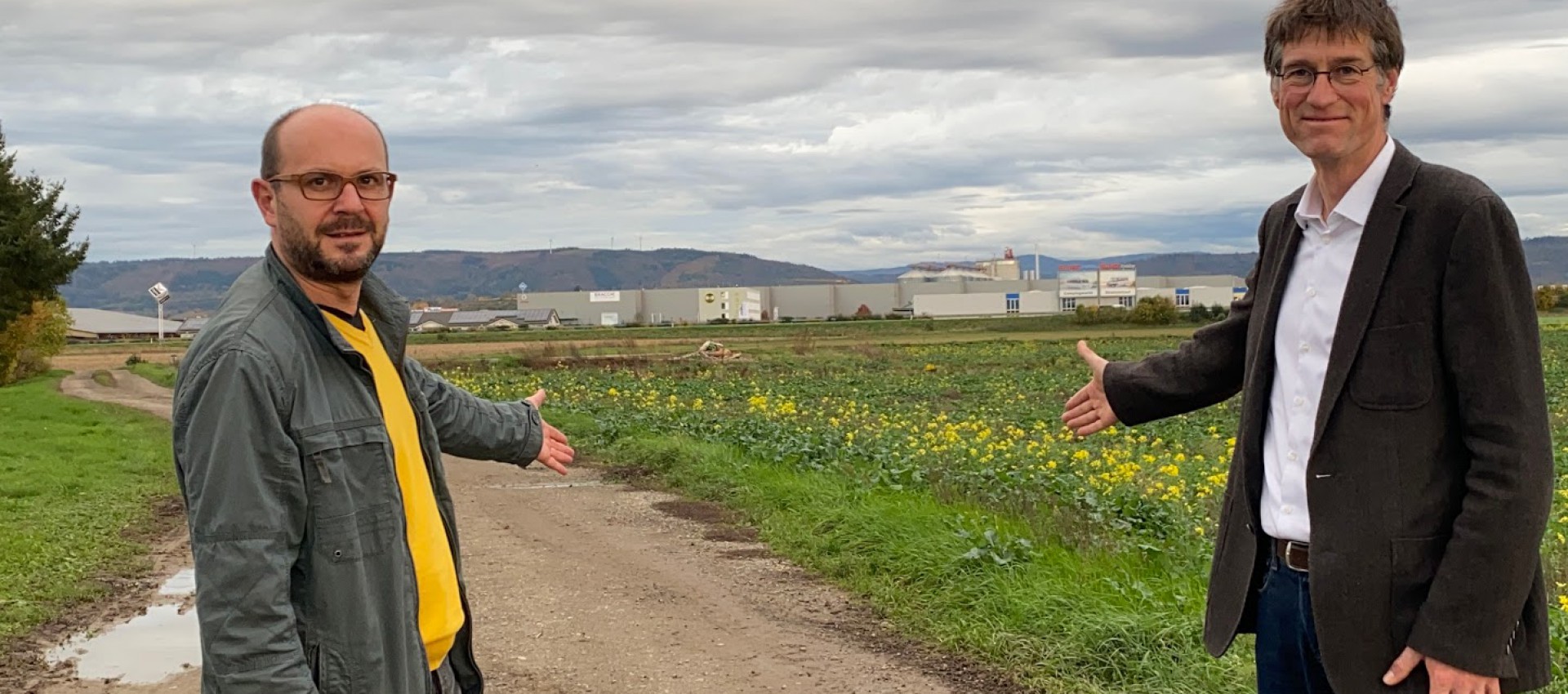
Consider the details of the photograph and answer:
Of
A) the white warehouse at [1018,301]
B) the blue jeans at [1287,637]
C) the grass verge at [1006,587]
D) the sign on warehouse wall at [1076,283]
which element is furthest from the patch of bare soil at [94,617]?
the sign on warehouse wall at [1076,283]

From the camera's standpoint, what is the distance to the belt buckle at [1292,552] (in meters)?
3.07

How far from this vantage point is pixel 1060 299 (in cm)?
13912

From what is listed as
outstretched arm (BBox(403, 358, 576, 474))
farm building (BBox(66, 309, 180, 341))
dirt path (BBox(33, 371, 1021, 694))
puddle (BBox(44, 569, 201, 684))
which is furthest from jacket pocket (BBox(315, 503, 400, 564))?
farm building (BBox(66, 309, 180, 341))

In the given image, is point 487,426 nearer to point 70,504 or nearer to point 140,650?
point 140,650

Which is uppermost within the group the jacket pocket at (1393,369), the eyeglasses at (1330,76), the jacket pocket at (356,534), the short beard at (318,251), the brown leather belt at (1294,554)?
the eyeglasses at (1330,76)

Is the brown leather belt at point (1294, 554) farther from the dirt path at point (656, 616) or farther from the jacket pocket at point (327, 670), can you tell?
the dirt path at point (656, 616)

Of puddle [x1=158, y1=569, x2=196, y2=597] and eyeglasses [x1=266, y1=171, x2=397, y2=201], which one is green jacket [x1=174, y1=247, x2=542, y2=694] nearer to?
eyeglasses [x1=266, y1=171, x2=397, y2=201]

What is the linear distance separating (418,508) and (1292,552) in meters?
1.97

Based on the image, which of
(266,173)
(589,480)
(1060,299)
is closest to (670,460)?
(589,480)

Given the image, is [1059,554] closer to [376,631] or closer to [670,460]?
[376,631]

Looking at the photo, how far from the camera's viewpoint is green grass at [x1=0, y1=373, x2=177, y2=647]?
914 centimetres

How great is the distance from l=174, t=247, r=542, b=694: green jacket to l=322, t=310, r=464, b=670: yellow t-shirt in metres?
0.10

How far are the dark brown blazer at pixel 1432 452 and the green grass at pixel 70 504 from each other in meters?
7.26

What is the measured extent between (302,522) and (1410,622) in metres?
2.26
